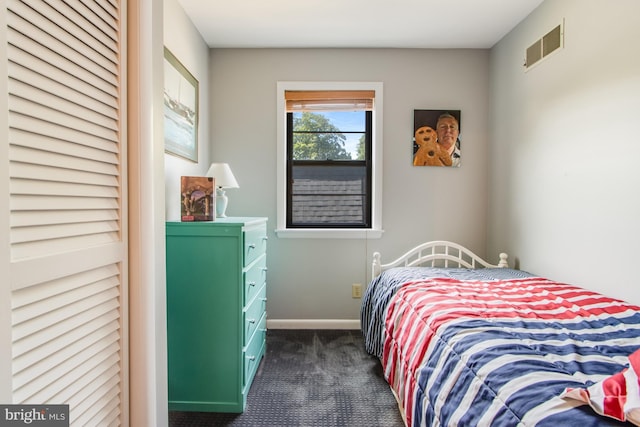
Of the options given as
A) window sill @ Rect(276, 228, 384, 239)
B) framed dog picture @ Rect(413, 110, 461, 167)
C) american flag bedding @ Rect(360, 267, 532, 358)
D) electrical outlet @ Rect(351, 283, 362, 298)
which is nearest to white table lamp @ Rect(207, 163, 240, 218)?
window sill @ Rect(276, 228, 384, 239)

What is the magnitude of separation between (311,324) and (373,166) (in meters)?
1.54

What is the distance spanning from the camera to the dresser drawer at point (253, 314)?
6.28 feet

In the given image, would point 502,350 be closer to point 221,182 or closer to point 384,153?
point 221,182

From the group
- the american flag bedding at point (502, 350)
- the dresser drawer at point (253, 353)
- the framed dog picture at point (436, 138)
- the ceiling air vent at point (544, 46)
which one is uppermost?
the ceiling air vent at point (544, 46)

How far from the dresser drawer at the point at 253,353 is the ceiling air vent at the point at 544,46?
268 centimetres

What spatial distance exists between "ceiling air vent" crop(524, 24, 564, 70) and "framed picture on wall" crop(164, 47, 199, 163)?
2.47 m

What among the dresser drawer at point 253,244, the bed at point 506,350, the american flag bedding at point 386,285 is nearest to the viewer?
the bed at point 506,350

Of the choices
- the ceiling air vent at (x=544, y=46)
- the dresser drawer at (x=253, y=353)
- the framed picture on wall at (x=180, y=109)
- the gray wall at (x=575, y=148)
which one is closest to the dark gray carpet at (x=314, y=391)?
the dresser drawer at (x=253, y=353)

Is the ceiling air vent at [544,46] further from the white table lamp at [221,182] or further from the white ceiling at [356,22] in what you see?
the white table lamp at [221,182]

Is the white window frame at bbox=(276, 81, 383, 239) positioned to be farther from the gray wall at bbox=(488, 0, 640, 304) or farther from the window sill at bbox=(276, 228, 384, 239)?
the gray wall at bbox=(488, 0, 640, 304)

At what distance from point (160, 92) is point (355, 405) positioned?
187 cm

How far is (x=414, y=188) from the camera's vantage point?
305 cm

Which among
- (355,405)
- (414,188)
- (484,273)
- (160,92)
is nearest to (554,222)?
(484,273)

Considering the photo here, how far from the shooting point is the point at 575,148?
2.05m
